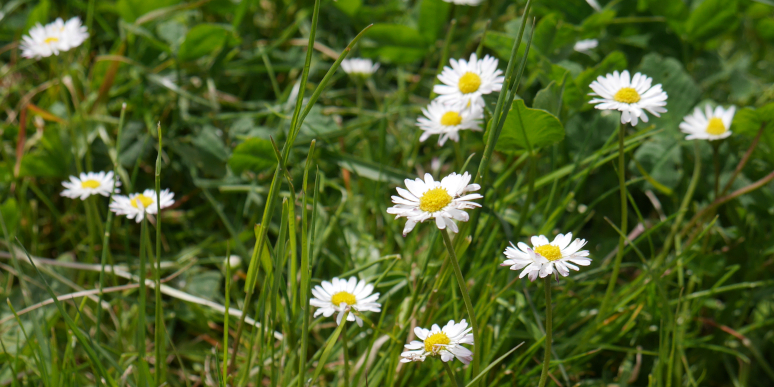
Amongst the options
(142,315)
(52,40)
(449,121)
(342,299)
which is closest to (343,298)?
(342,299)

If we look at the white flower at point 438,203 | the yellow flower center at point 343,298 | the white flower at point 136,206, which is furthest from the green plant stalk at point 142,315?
the white flower at point 438,203

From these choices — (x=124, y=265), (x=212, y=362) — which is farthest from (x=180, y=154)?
(x=212, y=362)

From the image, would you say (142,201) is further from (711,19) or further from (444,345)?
(711,19)

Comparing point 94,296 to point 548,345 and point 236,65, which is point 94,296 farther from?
point 548,345

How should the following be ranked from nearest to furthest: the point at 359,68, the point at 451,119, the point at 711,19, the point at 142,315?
1. the point at 142,315
2. the point at 451,119
3. the point at 711,19
4. the point at 359,68

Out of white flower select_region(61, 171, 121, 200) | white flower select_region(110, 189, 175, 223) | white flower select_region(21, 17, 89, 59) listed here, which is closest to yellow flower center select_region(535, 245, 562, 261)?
white flower select_region(110, 189, 175, 223)

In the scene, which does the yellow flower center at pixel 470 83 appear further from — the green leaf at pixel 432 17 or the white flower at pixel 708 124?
the green leaf at pixel 432 17

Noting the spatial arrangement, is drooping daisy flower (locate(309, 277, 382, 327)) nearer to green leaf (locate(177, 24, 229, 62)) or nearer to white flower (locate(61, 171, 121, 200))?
white flower (locate(61, 171, 121, 200))
